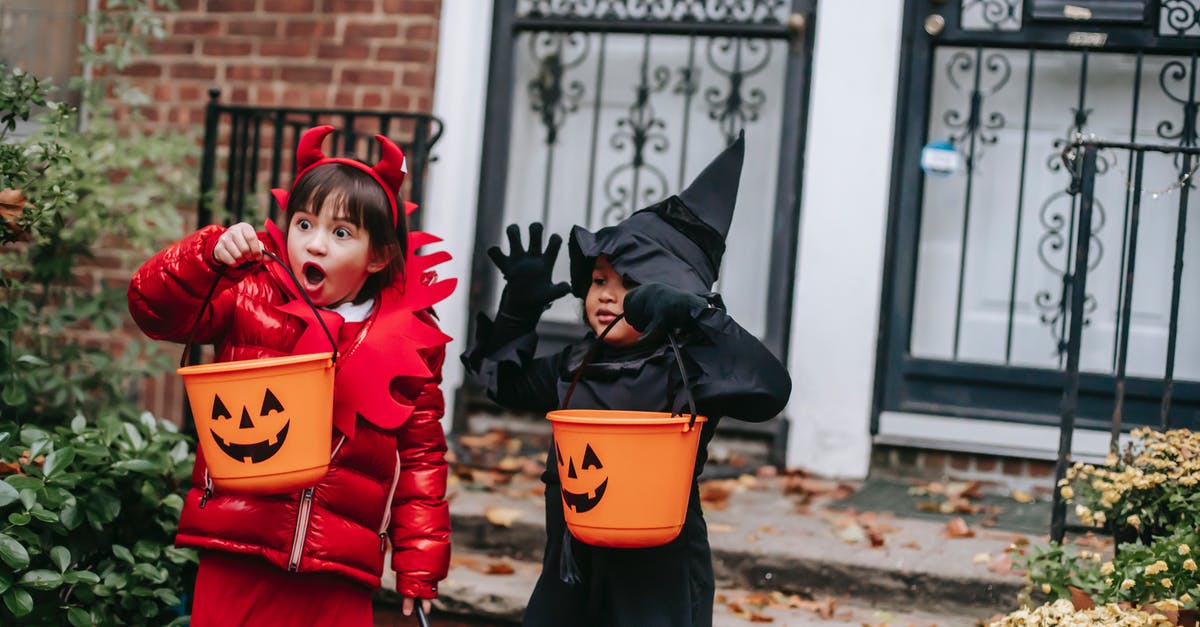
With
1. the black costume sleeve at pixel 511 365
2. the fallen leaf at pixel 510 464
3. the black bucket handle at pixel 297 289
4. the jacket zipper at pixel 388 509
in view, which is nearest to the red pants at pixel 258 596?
the jacket zipper at pixel 388 509

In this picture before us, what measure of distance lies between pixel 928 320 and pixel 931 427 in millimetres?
440

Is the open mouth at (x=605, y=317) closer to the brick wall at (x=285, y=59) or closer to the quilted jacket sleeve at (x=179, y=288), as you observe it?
the quilted jacket sleeve at (x=179, y=288)

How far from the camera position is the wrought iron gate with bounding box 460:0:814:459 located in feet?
16.2

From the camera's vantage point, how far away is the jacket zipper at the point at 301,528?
2.33m

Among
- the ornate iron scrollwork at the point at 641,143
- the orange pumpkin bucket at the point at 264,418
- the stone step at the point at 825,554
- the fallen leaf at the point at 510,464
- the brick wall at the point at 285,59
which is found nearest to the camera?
the orange pumpkin bucket at the point at 264,418

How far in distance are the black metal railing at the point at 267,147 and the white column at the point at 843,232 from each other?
1509 mm

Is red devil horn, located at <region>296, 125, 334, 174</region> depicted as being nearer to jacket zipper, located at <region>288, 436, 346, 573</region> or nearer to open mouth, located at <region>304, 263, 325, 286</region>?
open mouth, located at <region>304, 263, 325, 286</region>

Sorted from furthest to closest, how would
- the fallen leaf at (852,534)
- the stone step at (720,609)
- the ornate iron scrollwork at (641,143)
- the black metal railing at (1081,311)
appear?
the ornate iron scrollwork at (641,143) < the fallen leaf at (852,534) < the stone step at (720,609) < the black metal railing at (1081,311)

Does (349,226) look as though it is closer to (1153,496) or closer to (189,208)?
(1153,496)

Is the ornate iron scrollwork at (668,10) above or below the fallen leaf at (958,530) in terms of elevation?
above

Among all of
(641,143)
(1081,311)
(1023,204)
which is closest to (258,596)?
(1081,311)

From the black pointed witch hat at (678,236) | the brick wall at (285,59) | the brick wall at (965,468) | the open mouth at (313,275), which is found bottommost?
the brick wall at (965,468)

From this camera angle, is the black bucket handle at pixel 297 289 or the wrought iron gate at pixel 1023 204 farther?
the wrought iron gate at pixel 1023 204

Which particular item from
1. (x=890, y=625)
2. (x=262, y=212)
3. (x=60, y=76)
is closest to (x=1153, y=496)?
(x=890, y=625)
